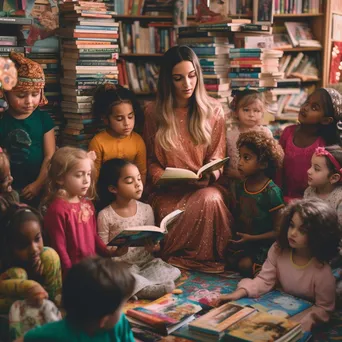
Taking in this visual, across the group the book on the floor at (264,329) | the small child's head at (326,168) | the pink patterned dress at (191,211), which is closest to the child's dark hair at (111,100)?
the pink patterned dress at (191,211)

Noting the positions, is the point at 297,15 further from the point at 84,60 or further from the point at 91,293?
the point at 91,293

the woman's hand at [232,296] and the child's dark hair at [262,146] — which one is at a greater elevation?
the child's dark hair at [262,146]

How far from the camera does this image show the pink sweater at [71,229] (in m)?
2.86

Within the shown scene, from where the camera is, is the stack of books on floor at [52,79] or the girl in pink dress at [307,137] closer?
the girl in pink dress at [307,137]

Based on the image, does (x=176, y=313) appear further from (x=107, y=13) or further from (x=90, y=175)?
(x=107, y=13)

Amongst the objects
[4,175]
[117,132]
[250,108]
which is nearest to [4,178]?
[4,175]

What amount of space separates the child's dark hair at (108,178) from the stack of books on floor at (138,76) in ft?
4.59

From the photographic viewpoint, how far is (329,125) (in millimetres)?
3594

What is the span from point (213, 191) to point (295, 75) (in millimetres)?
2136

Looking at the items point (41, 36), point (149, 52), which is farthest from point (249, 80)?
point (41, 36)

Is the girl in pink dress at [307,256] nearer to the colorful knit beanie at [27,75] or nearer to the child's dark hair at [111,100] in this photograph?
the child's dark hair at [111,100]

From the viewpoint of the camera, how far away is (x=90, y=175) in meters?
Answer: 3.12

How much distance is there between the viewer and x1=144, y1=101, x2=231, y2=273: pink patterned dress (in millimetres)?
3428

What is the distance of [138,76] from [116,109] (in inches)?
49.3
